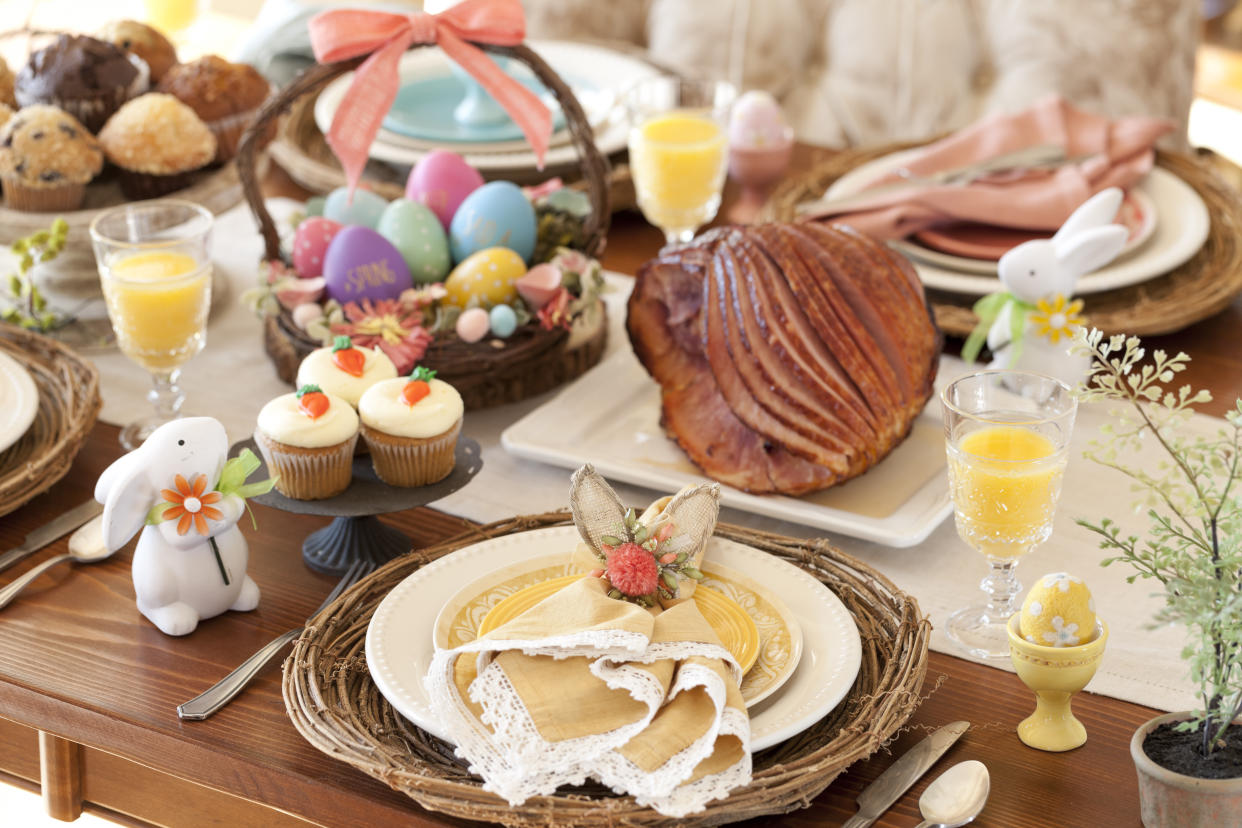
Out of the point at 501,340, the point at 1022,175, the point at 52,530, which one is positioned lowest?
the point at 52,530

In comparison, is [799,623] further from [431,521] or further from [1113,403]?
[1113,403]

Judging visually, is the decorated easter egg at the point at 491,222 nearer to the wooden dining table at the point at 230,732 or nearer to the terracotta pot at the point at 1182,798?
the wooden dining table at the point at 230,732

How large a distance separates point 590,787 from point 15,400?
0.75 meters

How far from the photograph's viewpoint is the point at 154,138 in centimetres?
154

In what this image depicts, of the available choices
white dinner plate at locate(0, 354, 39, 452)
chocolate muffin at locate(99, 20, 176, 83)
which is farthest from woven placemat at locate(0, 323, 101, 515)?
chocolate muffin at locate(99, 20, 176, 83)

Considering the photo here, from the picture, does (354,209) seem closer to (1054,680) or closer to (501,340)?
(501,340)

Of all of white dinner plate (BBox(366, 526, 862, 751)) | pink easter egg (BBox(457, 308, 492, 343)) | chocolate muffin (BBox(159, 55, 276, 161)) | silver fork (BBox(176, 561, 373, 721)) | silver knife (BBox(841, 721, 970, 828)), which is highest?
chocolate muffin (BBox(159, 55, 276, 161))

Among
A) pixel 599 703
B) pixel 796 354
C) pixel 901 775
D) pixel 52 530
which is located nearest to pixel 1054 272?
pixel 796 354

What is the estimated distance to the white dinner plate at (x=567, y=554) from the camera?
875mm

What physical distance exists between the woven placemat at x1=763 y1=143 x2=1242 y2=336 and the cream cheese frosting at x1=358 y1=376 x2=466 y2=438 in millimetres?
575

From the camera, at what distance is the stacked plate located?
6.09 ft

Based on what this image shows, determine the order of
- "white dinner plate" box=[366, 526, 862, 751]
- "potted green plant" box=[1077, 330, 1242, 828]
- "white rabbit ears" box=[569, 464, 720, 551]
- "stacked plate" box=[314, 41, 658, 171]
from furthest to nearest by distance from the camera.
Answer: "stacked plate" box=[314, 41, 658, 171]
"white rabbit ears" box=[569, 464, 720, 551]
"white dinner plate" box=[366, 526, 862, 751]
"potted green plant" box=[1077, 330, 1242, 828]

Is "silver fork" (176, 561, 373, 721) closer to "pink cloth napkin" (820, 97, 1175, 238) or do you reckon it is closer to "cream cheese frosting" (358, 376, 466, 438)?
"cream cheese frosting" (358, 376, 466, 438)

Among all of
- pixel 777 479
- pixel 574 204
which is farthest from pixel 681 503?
pixel 574 204
